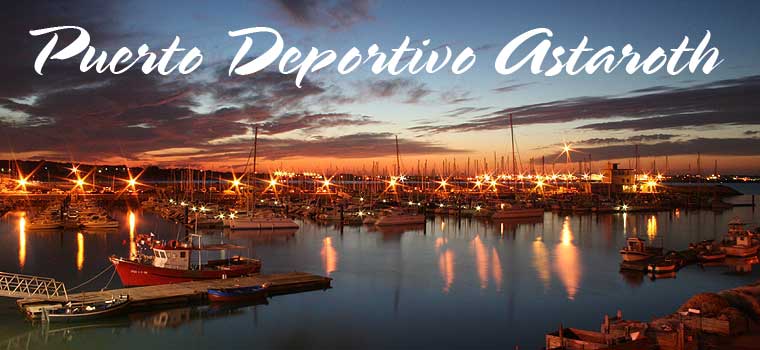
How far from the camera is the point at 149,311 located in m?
18.9

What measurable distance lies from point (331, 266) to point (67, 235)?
2309 centimetres

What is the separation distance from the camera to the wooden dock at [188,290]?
1891 cm

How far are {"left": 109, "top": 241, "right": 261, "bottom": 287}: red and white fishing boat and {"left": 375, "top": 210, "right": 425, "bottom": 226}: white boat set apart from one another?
1126 inches

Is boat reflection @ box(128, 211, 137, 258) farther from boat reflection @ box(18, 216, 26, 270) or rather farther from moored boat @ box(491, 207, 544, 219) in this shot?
moored boat @ box(491, 207, 544, 219)

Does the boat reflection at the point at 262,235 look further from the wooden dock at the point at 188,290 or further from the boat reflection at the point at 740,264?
the boat reflection at the point at 740,264

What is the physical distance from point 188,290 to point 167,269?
7.48ft

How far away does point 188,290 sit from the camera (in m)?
20.5

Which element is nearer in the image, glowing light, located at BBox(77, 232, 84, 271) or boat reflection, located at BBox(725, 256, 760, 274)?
glowing light, located at BBox(77, 232, 84, 271)

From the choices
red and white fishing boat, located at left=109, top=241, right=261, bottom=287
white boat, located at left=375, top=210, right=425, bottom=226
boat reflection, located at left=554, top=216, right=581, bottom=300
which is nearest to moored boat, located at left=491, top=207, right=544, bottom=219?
white boat, located at left=375, top=210, right=425, bottom=226

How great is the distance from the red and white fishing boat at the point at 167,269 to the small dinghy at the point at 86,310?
3.53 metres

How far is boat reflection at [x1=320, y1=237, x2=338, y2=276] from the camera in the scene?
29.9m

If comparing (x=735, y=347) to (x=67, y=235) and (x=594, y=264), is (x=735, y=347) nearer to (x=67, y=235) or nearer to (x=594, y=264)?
(x=594, y=264)

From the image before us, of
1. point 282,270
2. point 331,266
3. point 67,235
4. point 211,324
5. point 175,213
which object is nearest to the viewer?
point 211,324

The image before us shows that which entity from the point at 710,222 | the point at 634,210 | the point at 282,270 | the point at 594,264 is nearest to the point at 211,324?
the point at 282,270
